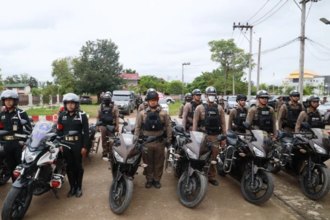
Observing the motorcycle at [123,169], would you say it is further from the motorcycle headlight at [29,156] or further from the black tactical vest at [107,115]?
the black tactical vest at [107,115]

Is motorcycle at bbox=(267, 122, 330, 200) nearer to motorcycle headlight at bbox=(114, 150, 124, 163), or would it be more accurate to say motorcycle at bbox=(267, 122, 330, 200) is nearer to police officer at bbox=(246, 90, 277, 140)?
police officer at bbox=(246, 90, 277, 140)

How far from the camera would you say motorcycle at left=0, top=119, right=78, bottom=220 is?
10.5 feet

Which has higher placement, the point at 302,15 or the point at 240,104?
the point at 302,15

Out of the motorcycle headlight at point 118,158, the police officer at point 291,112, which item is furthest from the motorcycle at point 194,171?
the police officer at point 291,112

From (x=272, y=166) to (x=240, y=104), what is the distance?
143 centimetres

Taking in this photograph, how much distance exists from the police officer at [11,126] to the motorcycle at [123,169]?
1.42 metres

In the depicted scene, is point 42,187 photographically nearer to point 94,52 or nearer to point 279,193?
point 279,193

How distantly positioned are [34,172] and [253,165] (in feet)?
10.1

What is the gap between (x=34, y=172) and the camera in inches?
136

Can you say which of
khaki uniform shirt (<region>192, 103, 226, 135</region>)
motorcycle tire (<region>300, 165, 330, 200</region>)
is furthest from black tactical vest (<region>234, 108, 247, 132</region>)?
motorcycle tire (<region>300, 165, 330, 200</region>)

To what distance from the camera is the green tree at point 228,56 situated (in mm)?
42844

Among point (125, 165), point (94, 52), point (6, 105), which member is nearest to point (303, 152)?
point (125, 165)

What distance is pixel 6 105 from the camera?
13.3 feet

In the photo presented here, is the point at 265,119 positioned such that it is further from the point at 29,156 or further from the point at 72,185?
the point at 29,156
